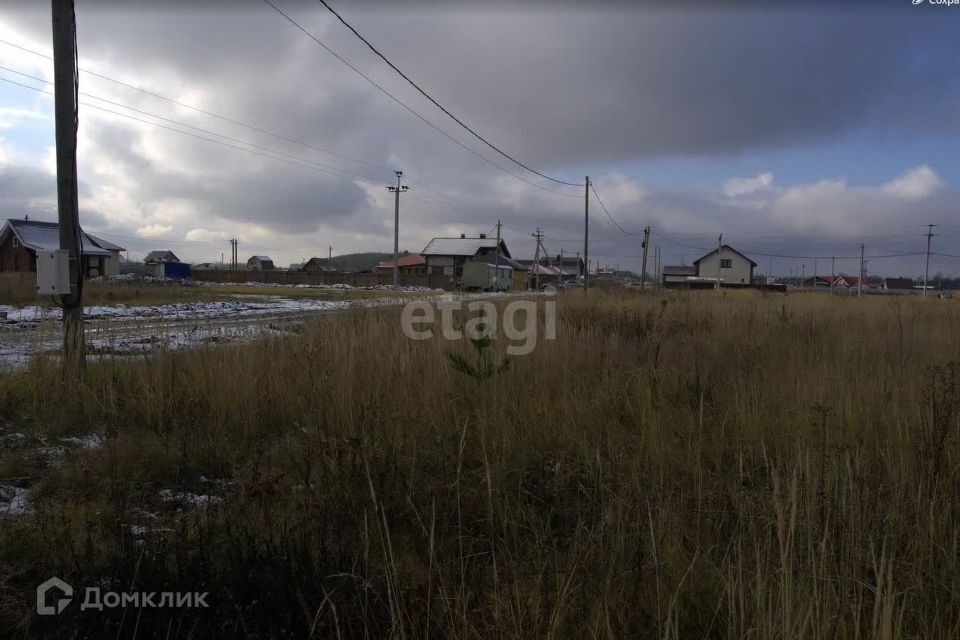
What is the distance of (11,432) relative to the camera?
3.76 meters

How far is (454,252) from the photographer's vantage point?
80.0m

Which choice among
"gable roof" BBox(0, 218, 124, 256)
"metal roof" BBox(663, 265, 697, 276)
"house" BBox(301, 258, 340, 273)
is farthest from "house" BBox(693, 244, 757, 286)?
"gable roof" BBox(0, 218, 124, 256)

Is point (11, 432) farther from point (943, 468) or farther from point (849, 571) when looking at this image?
point (943, 468)

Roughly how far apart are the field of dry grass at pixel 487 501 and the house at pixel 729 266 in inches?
2910

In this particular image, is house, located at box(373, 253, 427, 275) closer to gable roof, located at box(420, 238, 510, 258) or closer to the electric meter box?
gable roof, located at box(420, 238, 510, 258)

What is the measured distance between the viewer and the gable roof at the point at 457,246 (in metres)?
79.6

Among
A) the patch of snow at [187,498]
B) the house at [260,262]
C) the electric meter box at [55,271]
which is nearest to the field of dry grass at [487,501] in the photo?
the patch of snow at [187,498]

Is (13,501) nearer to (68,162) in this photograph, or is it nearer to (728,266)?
(68,162)

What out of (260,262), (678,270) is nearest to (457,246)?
(678,270)

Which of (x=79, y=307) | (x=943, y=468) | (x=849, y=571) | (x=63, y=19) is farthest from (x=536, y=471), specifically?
(x=63, y=19)

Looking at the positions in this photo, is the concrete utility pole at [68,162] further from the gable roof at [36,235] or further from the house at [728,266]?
the house at [728,266]

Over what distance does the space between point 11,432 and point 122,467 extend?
1.42 metres

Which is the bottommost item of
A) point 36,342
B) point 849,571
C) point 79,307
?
point 849,571

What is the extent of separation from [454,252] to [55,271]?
75611 millimetres
